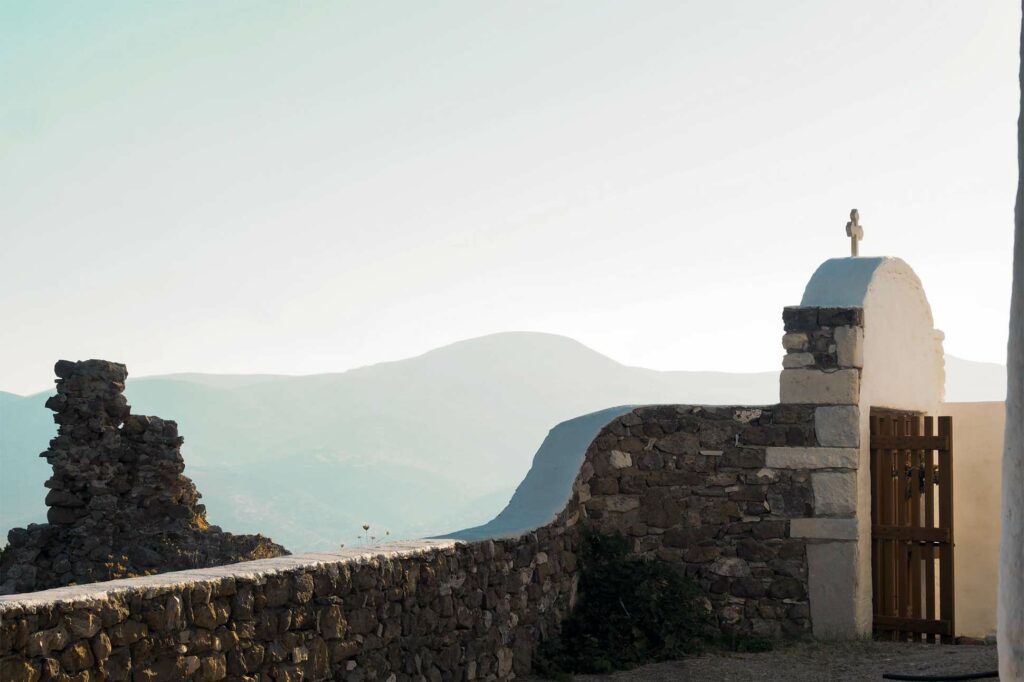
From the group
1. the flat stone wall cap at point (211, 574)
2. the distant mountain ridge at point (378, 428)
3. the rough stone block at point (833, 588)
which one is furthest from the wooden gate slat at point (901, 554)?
the distant mountain ridge at point (378, 428)

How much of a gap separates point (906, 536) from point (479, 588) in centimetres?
356

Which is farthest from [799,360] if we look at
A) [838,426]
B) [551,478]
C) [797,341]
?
[551,478]

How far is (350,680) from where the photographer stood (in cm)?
567

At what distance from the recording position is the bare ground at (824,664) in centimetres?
733

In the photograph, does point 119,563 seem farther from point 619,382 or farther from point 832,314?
point 619,382

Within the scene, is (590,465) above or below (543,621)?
above

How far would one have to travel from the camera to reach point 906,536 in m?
8.73

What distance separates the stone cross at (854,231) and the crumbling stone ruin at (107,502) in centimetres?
614

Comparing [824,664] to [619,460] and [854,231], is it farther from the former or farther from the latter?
[854,231]

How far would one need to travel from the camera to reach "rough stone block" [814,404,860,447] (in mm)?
8461

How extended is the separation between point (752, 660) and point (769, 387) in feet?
492

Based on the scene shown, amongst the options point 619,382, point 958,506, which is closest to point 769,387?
point 619,382

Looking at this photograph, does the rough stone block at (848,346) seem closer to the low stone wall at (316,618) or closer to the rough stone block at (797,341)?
the rough stone block at (797,341)

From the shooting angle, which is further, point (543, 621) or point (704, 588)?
point (704, 588)
